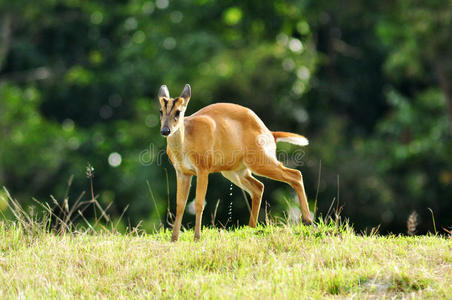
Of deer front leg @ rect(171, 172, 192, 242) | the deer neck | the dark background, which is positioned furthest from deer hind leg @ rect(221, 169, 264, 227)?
the dark background

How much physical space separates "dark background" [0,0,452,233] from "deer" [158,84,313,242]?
16.5ft

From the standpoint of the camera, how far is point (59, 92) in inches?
1019

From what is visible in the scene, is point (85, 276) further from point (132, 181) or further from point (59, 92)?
point (59, 92)

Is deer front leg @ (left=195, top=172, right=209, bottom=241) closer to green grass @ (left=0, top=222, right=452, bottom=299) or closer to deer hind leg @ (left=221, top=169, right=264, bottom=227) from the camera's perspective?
green grass @ (left=0, top=222, right=452, bottom=299)

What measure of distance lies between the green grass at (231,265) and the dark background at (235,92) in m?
5.44

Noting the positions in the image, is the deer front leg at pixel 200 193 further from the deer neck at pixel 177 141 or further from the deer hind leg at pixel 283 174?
the deer hind leg at pixel 283 174

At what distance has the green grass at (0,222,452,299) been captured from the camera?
5258 mm

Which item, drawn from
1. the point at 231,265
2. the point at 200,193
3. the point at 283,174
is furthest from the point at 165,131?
the point at 283,174

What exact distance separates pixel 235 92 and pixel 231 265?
8.21 m

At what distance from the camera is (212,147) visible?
6605 mm

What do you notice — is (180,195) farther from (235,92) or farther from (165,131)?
(235,92)

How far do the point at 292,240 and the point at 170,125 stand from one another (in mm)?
1662

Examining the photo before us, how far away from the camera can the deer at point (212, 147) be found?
6461 mm

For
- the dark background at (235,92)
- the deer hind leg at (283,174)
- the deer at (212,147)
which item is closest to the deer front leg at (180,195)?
the deer at (212,147)
